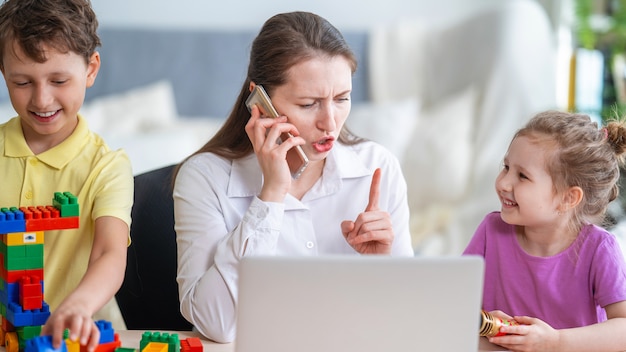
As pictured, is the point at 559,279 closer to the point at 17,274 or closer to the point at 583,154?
the point at 583,154

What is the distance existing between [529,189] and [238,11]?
264cm

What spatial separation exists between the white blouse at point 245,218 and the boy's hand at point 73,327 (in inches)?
11.5

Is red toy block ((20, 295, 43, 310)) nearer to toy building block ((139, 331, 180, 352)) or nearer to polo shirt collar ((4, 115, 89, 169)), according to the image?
toy building block ((139, 331, 180, 352))

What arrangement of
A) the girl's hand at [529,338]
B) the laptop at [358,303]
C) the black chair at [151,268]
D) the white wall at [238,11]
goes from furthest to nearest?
the white wall at [238,11]
the black chair at [151,268]
the girl's hand at [529,338]
the laptop at [358,303]

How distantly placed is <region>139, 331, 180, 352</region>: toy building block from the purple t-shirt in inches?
25.3

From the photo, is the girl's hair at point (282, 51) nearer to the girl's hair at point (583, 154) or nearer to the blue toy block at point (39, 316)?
the girl's hair at point (583, 154)

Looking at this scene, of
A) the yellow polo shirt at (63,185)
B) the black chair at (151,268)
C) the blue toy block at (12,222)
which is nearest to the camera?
the blue toy block at (12,222)

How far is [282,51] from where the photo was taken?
1.62 m

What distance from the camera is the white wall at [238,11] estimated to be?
391 centimetres

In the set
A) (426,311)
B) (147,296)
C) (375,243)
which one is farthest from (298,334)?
(147,296)

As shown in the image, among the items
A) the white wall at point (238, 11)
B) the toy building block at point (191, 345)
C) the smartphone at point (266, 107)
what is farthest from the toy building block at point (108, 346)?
the white wall at point (238, 11)

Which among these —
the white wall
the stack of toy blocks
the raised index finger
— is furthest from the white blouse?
the white wall

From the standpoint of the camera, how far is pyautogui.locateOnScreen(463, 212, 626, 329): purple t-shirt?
1558mm

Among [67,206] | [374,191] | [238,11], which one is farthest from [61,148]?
[238,11]
